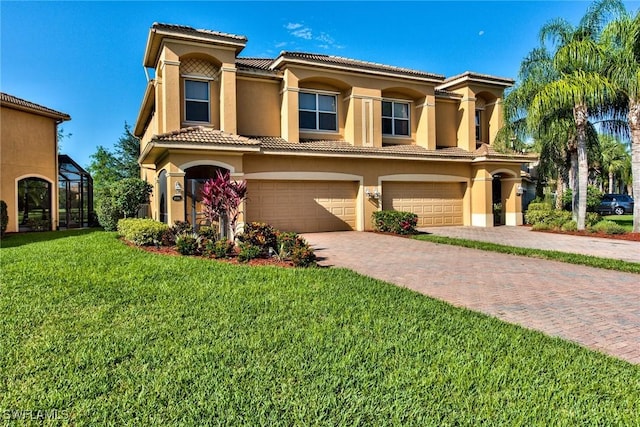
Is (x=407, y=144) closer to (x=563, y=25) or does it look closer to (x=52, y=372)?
(x=563, y=25)

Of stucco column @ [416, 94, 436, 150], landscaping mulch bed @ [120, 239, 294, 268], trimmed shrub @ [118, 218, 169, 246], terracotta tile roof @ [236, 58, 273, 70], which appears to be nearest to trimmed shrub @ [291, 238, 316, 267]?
landscaping mulch bed @ [120, 239, 294, 268]

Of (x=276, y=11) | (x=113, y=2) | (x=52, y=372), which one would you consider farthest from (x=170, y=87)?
(x=52, y=372)

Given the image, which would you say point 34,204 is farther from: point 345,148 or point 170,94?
point 345,148

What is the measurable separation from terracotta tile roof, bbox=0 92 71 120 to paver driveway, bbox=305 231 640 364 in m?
15.7

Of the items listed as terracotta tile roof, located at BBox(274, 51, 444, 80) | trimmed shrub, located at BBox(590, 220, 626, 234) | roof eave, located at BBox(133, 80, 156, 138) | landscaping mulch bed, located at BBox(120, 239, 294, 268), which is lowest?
landscaping mulch bed, located at BBox(120, 239, 294, 268)

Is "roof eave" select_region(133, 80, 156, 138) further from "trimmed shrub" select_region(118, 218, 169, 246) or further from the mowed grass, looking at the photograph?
the mowed grass

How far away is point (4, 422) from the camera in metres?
2.87

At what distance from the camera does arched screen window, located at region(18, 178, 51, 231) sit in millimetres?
17844

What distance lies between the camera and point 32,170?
59.0 ft

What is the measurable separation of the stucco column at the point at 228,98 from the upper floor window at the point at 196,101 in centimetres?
87

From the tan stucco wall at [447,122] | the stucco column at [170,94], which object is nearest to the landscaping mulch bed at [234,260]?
the stucco column at [170,94]

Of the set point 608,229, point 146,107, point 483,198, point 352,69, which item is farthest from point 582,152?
point 146,107

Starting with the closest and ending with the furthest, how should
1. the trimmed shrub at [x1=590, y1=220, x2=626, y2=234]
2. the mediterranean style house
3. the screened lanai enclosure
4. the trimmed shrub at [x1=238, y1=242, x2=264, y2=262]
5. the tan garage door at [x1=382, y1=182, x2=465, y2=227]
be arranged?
the trimmed shrub at [x1=238, y1=242, x2=264, y2=262], the mediterranean style house, the trimmed shrub at [x1=590, y1=220, x2=626, y2=234], the tan garage door at [x1=382, y1=182, x2=465, y2=227], the screened lanai enclosure

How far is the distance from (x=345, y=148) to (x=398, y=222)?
404cm
